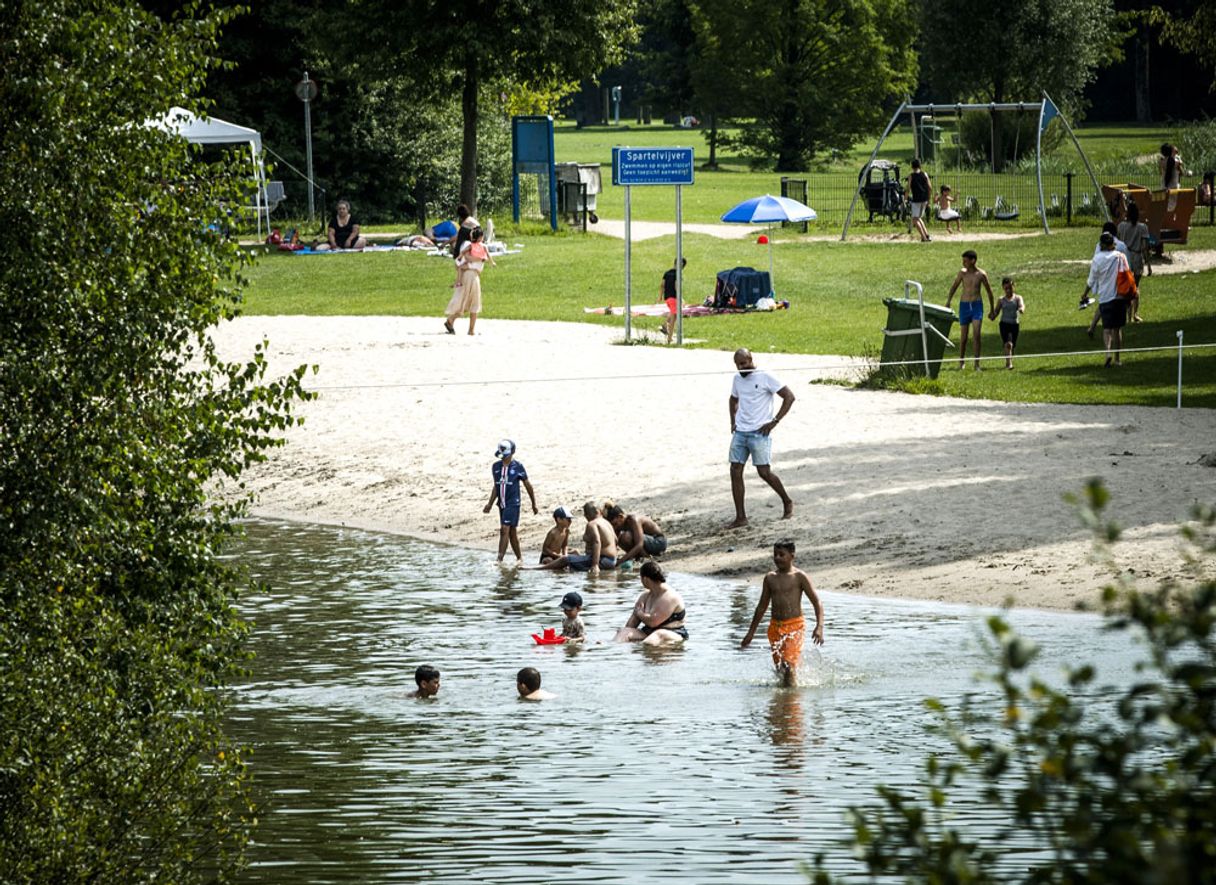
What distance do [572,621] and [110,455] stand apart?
6671 millimetres

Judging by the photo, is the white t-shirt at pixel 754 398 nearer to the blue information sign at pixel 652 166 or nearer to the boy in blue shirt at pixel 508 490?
the boy in blue shirt at pixel 508 490

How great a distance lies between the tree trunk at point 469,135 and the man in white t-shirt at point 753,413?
27.1 meters

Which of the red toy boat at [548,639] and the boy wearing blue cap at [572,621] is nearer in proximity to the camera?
the red toy boat at [548,639]

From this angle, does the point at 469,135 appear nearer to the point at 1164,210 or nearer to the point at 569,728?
the point at 1164,210

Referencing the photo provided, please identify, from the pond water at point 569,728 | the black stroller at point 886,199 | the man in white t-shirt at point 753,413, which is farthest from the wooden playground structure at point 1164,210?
the pond water at point 569,728

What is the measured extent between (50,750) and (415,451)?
1516 cm

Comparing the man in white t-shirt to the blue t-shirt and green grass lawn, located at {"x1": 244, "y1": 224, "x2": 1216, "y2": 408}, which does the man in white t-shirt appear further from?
green grass lawn, located at {"x1": 244, "y1": 224, "x2": 1216, "y2": 408}

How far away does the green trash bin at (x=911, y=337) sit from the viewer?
83.6 ft

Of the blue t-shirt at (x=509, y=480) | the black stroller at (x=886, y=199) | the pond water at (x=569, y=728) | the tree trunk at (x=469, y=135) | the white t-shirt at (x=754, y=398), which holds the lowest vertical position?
the pond water at (x=569, y=728)

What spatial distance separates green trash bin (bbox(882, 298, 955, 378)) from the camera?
25.5 meters

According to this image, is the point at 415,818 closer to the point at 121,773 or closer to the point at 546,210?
the point at 121,773

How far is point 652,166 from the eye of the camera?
29.6 m

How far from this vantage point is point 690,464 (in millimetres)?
22266

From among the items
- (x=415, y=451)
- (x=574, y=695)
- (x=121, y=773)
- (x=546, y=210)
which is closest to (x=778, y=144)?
(x=546, y=210)
